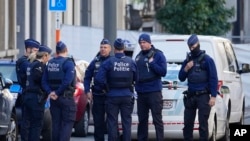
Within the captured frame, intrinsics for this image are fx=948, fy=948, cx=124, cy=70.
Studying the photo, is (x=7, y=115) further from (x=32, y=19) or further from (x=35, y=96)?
(x=32, y=19)

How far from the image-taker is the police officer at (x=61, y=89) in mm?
15086

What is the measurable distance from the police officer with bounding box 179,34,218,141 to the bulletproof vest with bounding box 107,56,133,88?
35.0 inches

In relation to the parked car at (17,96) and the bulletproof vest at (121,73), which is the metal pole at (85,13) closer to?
the parked car at (17,96)

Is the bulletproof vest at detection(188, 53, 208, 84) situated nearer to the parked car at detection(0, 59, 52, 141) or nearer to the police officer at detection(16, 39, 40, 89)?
the police officer at detection(16, 39, 40, 89)

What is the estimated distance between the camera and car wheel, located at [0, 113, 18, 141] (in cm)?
1586

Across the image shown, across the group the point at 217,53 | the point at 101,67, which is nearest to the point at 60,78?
the point at 101,67

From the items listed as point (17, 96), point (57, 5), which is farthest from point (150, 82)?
point (57, 5)

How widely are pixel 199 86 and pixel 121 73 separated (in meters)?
1.29

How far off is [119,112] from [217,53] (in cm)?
274

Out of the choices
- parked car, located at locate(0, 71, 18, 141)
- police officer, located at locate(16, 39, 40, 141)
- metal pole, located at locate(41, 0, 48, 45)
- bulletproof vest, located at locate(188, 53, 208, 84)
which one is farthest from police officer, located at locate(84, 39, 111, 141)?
metal pole, located at locate(41, 0, 48, 45)

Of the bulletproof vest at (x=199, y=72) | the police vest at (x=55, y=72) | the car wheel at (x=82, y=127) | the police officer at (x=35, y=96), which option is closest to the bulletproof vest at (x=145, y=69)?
the bulletproof vest at (x=199, y=72)

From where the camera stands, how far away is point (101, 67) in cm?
1561

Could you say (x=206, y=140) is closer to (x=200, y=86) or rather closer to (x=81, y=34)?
(x=200, y=86)

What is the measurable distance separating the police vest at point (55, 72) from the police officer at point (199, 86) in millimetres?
2020
